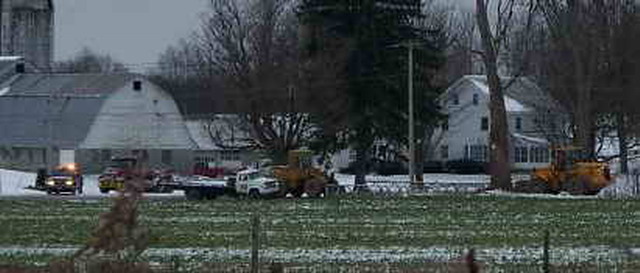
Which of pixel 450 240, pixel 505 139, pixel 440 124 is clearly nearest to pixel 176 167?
pixel 440 124

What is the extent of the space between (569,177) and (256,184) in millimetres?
14095

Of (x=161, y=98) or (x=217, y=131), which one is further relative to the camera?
(x=161, y=98)

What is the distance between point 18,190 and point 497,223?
39.9m

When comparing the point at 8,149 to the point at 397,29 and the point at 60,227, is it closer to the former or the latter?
the point at 397,29

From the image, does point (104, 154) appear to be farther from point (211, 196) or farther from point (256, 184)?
point (256, 184)

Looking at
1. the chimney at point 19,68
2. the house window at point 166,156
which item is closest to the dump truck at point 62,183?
the house window at point 166,156

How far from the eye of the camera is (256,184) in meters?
61.3

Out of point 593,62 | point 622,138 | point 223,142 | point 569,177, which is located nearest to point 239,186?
point 569,177

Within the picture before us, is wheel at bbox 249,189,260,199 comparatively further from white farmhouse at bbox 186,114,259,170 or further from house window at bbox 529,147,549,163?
house window at bbox 529,147,549,163

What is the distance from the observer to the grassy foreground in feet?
101

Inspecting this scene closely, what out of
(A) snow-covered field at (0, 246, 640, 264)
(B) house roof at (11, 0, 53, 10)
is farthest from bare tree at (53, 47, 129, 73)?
(A) snow-covered field at (0, 246, 640, 264)

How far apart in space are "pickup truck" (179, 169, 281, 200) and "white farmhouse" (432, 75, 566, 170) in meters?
52.9

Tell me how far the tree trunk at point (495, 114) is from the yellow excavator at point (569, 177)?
1.00 meters

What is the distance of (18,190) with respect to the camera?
73.4 metres
